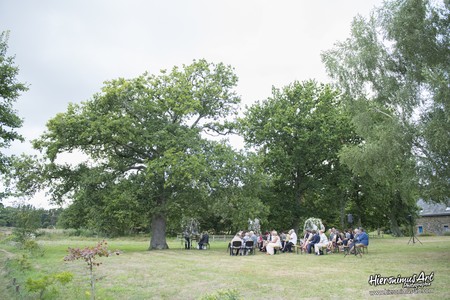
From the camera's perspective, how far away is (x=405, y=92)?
15391mm

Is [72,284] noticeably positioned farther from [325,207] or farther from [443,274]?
[325,207]

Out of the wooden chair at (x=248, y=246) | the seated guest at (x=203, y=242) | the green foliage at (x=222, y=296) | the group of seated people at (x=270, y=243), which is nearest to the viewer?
the green foliage at (x=222, y=296)

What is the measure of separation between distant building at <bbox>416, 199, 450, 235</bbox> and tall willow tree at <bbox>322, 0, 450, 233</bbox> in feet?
119

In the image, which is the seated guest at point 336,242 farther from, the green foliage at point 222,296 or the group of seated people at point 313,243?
the green foliage at point 222,296

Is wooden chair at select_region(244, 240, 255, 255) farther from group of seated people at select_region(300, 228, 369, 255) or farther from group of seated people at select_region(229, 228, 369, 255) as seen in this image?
group of seated people at select_region(300, 228, 369, 255)

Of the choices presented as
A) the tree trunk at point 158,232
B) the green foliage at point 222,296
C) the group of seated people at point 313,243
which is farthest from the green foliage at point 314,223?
the green foliage at point 222,296

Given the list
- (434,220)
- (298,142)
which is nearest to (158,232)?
(298,142)

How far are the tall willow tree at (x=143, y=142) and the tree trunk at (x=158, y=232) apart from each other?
0.06m

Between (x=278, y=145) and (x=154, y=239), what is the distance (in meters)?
14.3

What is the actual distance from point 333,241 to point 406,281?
37.0ft

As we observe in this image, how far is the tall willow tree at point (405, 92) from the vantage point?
14.3 meters

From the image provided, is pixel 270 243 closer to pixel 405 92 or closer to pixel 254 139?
pixel 405 92

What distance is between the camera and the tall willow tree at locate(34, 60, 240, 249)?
2078cm

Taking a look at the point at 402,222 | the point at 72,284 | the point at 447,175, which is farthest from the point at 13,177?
the point at 402,222
